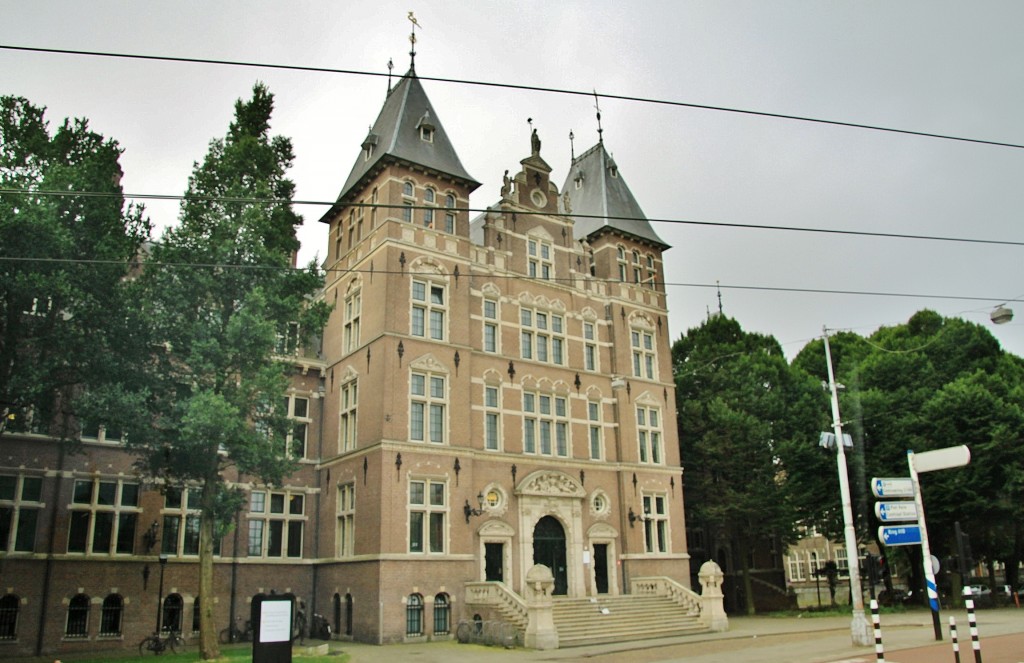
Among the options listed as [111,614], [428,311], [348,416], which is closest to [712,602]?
[428,311]

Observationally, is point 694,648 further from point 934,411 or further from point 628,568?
point 934,411

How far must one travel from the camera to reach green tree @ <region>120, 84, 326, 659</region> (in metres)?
22.3

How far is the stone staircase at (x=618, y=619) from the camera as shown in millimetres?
27250

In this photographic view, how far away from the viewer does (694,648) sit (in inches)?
949

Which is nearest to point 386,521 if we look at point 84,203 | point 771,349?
point 84,203

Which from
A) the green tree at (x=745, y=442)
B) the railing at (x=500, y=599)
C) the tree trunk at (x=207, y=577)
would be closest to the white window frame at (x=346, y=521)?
the railing at (x=500, y=599)

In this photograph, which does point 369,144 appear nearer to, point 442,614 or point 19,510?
point 19,510

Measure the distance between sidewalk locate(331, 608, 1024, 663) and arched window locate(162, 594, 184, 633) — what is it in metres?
6.22

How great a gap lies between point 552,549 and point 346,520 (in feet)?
27.9

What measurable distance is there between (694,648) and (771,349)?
28029mm

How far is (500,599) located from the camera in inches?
1078

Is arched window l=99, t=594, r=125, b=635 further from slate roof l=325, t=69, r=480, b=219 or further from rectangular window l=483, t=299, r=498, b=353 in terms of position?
slate roof l=325, t=69, r=480, b=219

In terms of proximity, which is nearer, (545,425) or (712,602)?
(712,602)

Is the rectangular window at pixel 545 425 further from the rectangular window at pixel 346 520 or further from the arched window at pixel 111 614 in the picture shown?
the arched window at pixel 111 614
